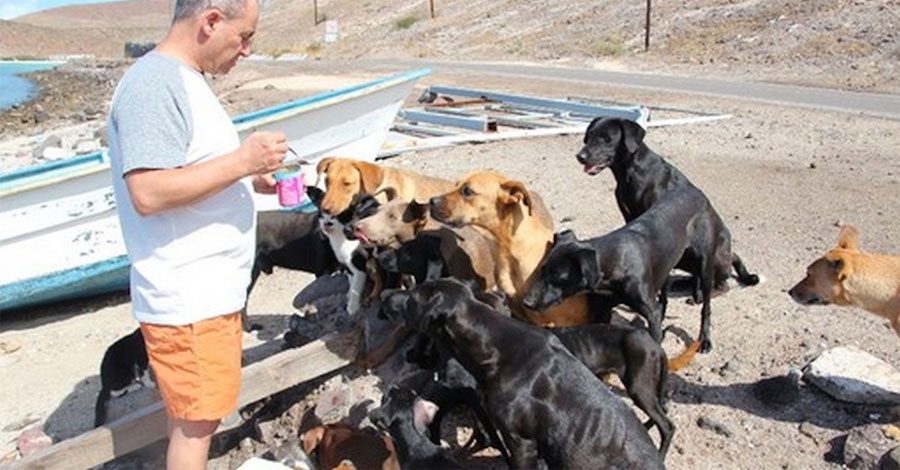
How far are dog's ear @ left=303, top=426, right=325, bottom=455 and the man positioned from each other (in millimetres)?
1277

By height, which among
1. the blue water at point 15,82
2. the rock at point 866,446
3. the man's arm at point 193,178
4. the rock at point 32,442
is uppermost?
the man's arm at point 193,178

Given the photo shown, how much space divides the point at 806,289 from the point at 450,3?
58.3m

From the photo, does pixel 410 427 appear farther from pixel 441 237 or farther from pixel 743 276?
pixel 743 276

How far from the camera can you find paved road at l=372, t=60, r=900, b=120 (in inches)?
643

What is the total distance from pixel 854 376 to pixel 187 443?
150 inches

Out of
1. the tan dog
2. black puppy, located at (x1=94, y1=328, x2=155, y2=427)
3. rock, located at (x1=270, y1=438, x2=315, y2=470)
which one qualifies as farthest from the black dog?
black puppy, located at (x1=94, y1=328, x2=155, y2=427)

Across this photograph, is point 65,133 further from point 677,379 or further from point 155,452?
point 677,379

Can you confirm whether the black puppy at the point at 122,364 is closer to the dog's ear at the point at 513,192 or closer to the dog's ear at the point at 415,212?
the dog's ear at the point at 415,212

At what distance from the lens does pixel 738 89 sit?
20328mm

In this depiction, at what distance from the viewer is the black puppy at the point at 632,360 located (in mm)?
4410

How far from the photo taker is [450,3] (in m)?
60.3

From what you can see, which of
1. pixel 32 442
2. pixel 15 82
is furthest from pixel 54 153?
pixel 15 82

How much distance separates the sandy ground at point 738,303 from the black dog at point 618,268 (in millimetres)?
642

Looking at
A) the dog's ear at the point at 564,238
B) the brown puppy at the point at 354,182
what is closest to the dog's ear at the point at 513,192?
the dog's ear at the point at 564,238
